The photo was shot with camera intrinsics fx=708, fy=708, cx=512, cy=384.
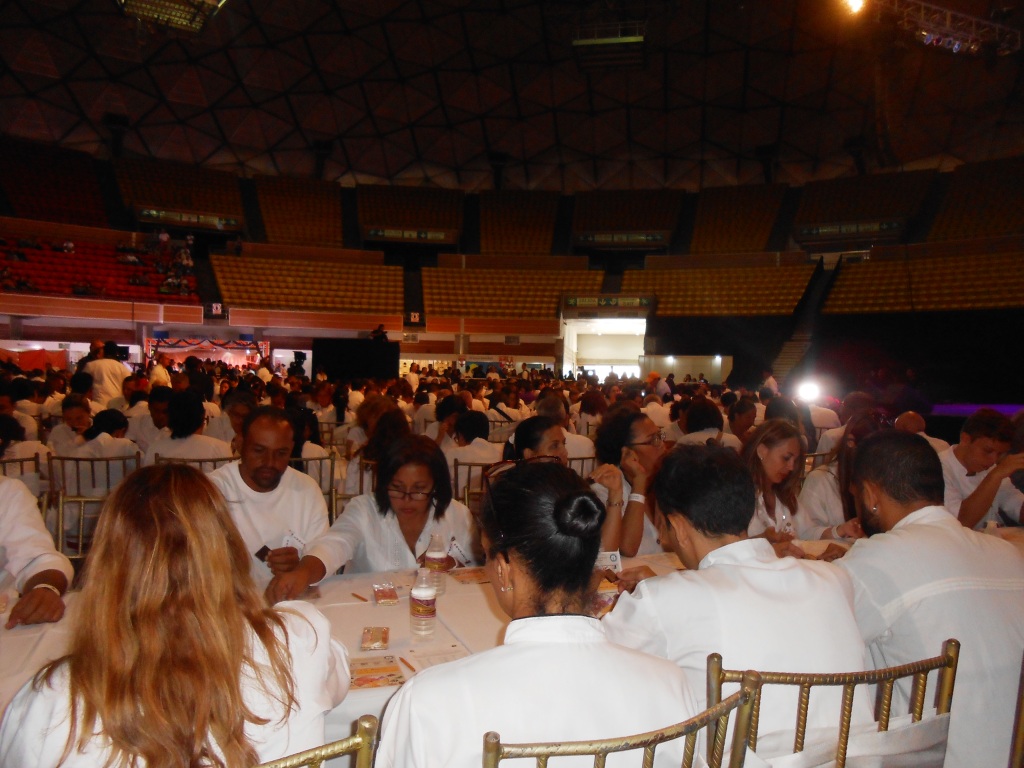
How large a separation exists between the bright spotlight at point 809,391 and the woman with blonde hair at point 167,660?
13804mm

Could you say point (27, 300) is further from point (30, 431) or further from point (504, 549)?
point (504, 549)

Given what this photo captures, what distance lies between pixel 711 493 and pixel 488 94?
26.8 meters

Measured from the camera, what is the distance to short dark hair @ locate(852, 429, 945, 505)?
2.52 m

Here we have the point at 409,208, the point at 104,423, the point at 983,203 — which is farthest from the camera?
Answer: the point at 409,208

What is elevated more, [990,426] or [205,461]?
[990,426]

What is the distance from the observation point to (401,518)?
3.56 m

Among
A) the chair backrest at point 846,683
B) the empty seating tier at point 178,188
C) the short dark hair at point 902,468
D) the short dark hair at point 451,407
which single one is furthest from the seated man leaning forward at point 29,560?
the empty seating tier at point 178,188

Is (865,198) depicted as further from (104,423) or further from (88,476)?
(88,476)

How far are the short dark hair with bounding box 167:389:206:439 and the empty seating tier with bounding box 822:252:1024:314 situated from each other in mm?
17364

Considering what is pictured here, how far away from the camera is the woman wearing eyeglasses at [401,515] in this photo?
3424 mm

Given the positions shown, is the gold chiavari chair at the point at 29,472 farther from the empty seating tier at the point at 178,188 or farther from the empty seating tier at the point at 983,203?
the empty seating tier at the point at 983,203

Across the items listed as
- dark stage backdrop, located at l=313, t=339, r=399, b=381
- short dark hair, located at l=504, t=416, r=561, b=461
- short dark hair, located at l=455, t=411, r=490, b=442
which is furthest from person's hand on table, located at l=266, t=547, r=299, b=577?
dark stage backdrop, located at l=313, t=339, r=399, b=381

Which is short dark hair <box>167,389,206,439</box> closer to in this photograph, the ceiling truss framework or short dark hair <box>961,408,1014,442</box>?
short dark hair <box>961,408,1014,442</box>

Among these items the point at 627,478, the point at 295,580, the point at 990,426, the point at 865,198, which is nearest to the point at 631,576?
the point at 627,478
